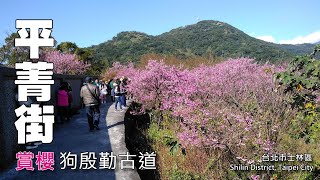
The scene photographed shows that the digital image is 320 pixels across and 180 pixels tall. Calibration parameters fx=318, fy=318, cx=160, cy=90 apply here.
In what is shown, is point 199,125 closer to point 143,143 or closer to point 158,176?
point 158,176

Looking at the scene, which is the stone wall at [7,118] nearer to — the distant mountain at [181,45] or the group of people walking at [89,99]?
the group of people walking at [89,99]

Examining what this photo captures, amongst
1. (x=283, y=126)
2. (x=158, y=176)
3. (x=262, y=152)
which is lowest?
(x=158, y=176)

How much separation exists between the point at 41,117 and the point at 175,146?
358 cm

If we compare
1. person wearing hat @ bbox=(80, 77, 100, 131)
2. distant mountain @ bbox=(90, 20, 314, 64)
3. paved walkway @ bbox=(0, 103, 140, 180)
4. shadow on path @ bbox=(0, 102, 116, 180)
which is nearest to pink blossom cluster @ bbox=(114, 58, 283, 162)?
paved walkway @ bbox=(0, 103, 140, 180)

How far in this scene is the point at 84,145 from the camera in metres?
7.78

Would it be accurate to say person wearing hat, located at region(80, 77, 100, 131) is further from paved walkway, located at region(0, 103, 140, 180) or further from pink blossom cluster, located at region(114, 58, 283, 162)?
pink blossom cluster, located at region(114, 58, 283, 162)

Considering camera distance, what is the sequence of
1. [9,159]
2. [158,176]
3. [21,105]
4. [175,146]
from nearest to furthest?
[175,146], [9,159], [21,105], [158,176]

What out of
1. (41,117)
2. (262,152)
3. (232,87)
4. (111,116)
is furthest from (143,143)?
(262,152)

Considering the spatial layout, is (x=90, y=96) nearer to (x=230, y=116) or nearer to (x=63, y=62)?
(x=230, y=116)

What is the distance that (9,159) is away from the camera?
6348mm

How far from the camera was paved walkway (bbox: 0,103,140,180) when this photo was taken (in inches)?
229

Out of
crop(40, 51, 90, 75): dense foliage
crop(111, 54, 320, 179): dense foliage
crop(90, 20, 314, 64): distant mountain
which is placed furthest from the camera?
crop(90, 20, 314, 64): distant mountain

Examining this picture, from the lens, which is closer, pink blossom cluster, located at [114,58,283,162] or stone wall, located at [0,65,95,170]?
pink blossom cluster, located at [114,58,283,162]

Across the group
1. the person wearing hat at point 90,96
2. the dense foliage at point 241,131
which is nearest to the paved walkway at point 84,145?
the person wearing hat at point 90,96
